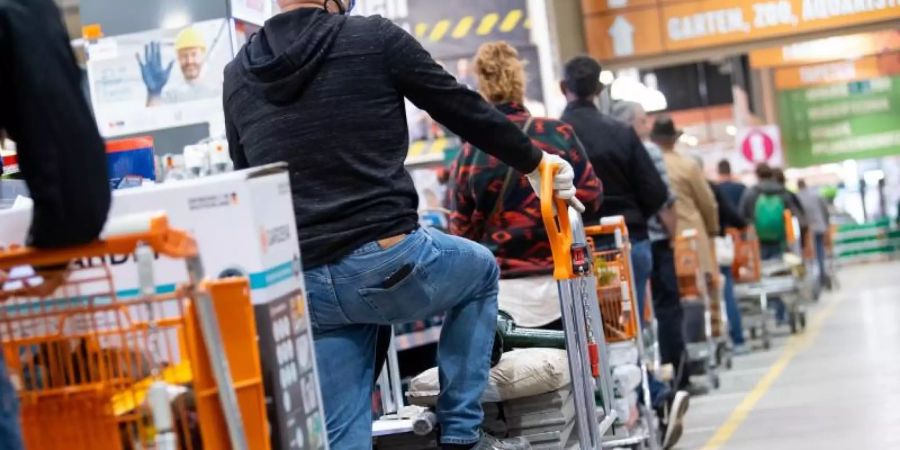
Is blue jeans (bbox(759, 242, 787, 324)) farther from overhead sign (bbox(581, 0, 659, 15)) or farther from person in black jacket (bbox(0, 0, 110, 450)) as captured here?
person in black jacket (bbox(0, 0, 110, 450))

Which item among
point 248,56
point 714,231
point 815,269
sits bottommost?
point 815,269

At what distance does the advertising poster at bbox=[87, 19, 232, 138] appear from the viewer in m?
6.52

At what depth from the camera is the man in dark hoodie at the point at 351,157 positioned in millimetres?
4293

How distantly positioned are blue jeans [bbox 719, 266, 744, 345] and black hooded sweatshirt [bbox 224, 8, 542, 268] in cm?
1076

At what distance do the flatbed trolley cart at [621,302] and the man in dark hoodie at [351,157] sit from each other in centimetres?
270

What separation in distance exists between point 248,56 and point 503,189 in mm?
2353

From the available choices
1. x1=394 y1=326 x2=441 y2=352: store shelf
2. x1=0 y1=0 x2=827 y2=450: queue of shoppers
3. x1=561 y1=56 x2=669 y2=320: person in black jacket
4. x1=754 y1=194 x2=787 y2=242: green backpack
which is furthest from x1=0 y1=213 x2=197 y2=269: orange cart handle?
x1=754 y1=194 x2=787 y2=242: green backpack

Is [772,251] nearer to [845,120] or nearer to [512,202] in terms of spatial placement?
[512,202]

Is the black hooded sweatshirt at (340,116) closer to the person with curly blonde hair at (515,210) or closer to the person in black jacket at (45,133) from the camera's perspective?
the person in black jacket at (45,133)

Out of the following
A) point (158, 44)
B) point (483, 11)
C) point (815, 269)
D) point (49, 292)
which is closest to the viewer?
point (49, 292)

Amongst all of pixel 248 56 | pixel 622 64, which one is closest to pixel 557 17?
pixel 622 64

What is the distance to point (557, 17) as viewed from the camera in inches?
634

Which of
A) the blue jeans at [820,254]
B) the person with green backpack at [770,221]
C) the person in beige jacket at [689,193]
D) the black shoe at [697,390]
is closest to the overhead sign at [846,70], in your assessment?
the blue jeans at [820,254]

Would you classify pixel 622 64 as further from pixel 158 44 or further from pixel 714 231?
pixel 158 44
